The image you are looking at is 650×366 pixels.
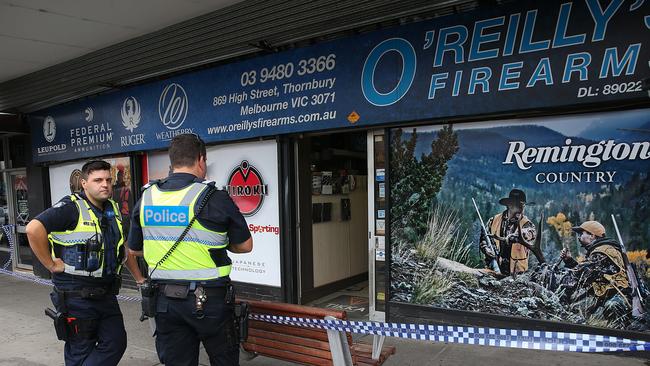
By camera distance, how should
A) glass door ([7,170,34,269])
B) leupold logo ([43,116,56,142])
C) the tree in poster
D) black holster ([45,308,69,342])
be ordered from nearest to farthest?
black holster ([45,308,69,342]) → the tree in poster → leupold logo ([43,116,56,142]) → glass door ([7,170,34,269])

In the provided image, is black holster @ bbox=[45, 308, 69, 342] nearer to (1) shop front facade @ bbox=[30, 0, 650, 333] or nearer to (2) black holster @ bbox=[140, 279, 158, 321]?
(2) black holster @ bbox=[140, 279, 158, 321]

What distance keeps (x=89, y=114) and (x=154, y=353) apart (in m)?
5.33

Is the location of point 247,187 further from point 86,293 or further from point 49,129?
point 49,129

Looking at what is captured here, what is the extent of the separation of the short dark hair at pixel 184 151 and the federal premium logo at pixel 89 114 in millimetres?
6297

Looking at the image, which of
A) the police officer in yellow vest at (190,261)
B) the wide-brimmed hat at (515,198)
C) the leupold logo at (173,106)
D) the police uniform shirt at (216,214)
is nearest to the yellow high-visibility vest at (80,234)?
the police uniform shirt at (216,214)

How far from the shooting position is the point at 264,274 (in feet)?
20.0

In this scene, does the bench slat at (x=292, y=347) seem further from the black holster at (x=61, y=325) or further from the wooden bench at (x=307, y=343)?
the black holster at (x=61, y=325)

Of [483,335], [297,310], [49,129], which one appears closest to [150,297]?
[297,310]

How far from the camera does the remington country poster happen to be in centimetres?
385

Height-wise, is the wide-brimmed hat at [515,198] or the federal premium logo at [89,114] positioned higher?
the federal premium logo at [89,114]

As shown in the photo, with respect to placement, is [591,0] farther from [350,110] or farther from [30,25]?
[30,25]

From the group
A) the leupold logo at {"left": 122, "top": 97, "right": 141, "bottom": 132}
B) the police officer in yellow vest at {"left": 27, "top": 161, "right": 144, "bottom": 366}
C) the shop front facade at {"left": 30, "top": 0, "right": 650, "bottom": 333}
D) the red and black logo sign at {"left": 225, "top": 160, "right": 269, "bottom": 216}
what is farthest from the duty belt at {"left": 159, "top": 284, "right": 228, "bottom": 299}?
the leupold logo at {"left": 122, "top": 97, "right": 141, "bottom": 132}

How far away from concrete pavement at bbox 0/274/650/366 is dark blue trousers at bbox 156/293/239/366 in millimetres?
1611

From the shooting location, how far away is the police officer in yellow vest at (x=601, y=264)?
3893mm
